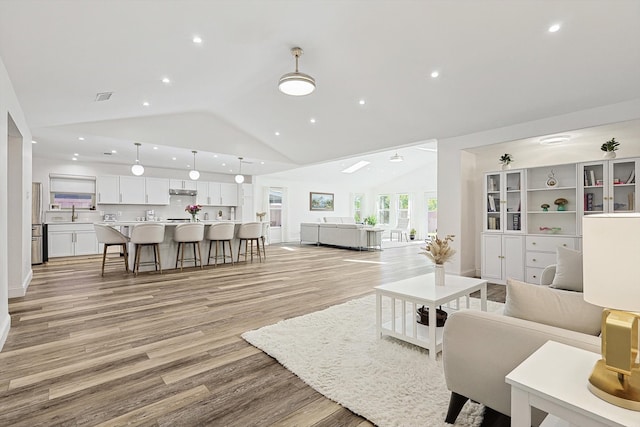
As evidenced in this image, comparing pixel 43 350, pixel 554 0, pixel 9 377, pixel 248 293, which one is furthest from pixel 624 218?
pixel 248 293

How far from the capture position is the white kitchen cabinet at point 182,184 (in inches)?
366

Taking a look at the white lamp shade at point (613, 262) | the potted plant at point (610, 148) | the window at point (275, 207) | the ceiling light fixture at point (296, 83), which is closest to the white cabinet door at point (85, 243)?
the window at point (275, 207)

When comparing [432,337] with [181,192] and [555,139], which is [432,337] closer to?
[555,139]

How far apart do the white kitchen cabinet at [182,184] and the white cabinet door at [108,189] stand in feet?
4.53

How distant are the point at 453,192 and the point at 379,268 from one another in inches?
81.3

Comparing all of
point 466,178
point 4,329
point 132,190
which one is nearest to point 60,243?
point 132,190

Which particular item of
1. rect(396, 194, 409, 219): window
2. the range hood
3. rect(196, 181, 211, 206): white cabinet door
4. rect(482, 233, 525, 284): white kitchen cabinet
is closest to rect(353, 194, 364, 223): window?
rect(396, 194, 409, 219): window

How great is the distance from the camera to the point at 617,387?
3.06 feet

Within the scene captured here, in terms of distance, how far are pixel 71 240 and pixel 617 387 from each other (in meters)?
9.72

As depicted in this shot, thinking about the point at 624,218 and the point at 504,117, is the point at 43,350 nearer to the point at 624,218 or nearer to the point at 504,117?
the point at 624,218

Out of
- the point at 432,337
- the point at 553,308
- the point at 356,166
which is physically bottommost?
the point at 432,337

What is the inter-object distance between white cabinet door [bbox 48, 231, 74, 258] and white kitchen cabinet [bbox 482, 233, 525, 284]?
9.27 metres

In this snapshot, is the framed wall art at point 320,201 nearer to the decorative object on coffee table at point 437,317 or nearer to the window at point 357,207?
the window at point 357,207

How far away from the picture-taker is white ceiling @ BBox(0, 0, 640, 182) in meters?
2.77
